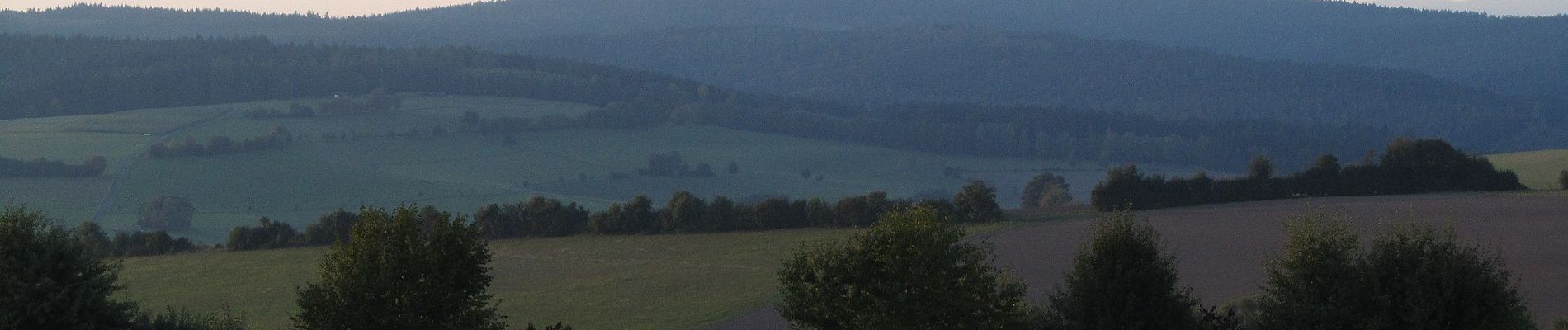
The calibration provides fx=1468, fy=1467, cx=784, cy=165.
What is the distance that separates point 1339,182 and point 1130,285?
32092 millimetres

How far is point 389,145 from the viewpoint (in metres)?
125

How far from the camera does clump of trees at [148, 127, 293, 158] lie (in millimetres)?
107875

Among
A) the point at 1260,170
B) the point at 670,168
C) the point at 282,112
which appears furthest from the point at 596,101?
the point at 1260,170

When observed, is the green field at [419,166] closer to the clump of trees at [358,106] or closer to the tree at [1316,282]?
the clump of trees at [358,106]

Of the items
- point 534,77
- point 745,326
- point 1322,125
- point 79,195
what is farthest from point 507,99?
point 745,326

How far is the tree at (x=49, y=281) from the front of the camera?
69.2 feet

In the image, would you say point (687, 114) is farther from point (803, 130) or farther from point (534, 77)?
point (534, 77)

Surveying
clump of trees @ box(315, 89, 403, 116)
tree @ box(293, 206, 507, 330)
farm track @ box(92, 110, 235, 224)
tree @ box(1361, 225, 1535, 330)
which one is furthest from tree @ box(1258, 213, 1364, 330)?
clump of trees @ box(315, 89, 403, 116)

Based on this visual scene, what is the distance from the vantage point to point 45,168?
97.6m

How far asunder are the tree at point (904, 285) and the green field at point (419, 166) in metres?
63.4

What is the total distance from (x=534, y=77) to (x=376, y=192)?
63394mm

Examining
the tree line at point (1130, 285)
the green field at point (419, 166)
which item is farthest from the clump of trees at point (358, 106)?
the tree line at point (1130, 285)

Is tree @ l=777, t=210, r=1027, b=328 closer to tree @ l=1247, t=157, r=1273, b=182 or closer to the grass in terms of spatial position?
the grass

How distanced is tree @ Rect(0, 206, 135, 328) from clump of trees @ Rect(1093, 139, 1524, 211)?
3617 cm
